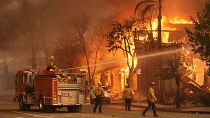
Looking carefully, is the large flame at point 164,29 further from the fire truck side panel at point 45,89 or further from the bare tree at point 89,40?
the fire truck side panel at point 45,89

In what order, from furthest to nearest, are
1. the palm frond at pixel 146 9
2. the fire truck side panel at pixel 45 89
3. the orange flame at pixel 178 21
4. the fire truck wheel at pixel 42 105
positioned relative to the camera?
the orange flame at pixel 178 21 < the palm frond at pixel 146 9 < the fire truck wheel at pixel 42 105 < the fire truck side panel at pixel 45 89

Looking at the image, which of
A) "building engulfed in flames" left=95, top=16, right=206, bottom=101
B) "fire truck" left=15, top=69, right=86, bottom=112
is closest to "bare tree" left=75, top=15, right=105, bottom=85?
"building engulfed in flames" left=95, top=16, right=206, bottom=101

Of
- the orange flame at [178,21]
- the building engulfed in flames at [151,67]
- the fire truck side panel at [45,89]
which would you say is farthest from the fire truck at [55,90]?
the orange flame at [178,21]

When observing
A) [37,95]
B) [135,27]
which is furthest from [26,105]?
[135,27]

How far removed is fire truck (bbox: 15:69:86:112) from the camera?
90.2 ft

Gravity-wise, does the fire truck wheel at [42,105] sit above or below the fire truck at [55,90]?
below

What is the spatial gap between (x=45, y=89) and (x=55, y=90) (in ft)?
2.38

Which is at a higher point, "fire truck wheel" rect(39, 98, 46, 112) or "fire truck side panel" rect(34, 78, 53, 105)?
"fire truck side panel" rect(34, 78, 53, 105)

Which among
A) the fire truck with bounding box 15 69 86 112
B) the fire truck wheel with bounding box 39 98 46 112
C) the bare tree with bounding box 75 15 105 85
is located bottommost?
the fire truck wheel with bounding box 39 98 46 112

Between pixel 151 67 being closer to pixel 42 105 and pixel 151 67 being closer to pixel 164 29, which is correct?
pixel 164 29

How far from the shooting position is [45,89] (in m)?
27.8

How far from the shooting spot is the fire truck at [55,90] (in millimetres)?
27484

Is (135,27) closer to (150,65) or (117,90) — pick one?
(150,65)

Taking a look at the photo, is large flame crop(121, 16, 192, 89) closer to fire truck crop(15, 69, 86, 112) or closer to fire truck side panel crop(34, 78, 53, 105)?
fire truck crop(15, 69, 86, 112)
